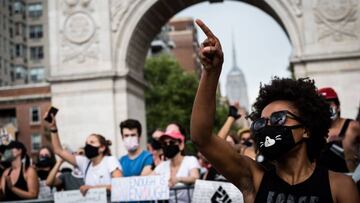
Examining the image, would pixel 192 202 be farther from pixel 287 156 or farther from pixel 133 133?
pixel 287 156

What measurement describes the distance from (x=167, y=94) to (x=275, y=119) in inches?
1620

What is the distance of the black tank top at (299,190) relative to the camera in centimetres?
244

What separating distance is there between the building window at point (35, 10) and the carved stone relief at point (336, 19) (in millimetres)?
47077

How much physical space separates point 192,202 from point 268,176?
2.94 metres

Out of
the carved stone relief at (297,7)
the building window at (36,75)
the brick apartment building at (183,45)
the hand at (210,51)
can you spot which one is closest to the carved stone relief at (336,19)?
the carved stone relief at (297,7)

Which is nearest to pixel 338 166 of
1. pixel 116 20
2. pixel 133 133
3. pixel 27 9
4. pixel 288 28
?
pixel 133 133

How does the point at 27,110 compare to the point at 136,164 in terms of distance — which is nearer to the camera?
the point at 136,164

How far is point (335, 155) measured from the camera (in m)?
4.86

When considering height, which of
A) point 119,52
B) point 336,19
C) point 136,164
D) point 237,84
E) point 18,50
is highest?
point 237,84

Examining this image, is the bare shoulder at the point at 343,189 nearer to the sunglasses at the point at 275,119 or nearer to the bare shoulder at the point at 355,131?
the sunglasses at the point at 275,119

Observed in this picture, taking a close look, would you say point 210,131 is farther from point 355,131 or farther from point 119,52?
point 119,52

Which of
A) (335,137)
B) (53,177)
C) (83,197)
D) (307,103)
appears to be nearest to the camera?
(307,103)

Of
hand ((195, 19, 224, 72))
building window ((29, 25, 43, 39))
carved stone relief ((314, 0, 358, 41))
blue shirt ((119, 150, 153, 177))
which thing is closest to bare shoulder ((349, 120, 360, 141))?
hand ((195, 19, 224, 72))

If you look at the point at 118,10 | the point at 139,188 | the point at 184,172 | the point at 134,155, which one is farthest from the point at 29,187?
the point at 118,10
